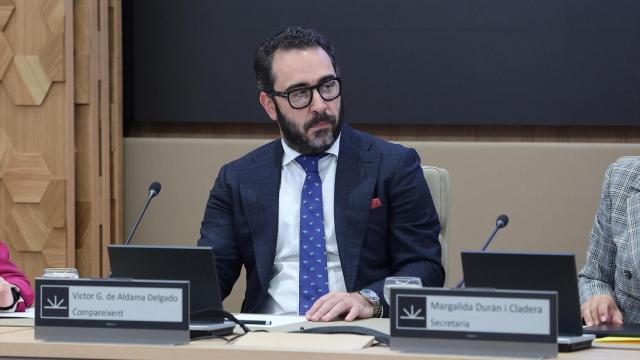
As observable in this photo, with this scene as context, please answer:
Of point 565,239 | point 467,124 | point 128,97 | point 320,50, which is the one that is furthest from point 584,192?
point 128,97

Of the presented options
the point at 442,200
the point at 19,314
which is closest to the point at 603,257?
the point at 442,200

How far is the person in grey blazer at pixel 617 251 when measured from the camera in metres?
2.74

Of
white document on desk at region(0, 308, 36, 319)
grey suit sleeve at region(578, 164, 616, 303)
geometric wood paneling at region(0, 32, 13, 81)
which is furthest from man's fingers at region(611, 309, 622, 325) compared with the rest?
geometric wood paneling at region(0, 32, 13, 81)

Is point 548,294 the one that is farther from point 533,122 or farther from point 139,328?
point 533,122

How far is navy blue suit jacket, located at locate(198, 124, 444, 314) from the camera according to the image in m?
3.02

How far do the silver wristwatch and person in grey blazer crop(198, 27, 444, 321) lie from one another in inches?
9.7

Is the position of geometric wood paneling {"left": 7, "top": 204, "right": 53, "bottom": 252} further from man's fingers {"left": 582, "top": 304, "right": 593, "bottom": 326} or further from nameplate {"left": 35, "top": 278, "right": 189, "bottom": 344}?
man's fingers {"left": 582, "top": 304, "right": 593, "bottom": 326}

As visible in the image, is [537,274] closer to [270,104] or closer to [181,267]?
[181,267]

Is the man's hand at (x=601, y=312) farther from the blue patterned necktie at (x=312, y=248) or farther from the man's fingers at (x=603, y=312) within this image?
the blue patterned necktie at (x=312, y=248)

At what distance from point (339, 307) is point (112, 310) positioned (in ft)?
2.09

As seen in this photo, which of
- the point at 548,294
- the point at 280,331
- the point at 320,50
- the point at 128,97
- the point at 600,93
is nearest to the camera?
the point at 548,294

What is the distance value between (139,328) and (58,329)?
0.61ft

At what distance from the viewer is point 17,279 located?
9.82ft

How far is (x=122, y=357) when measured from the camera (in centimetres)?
205
